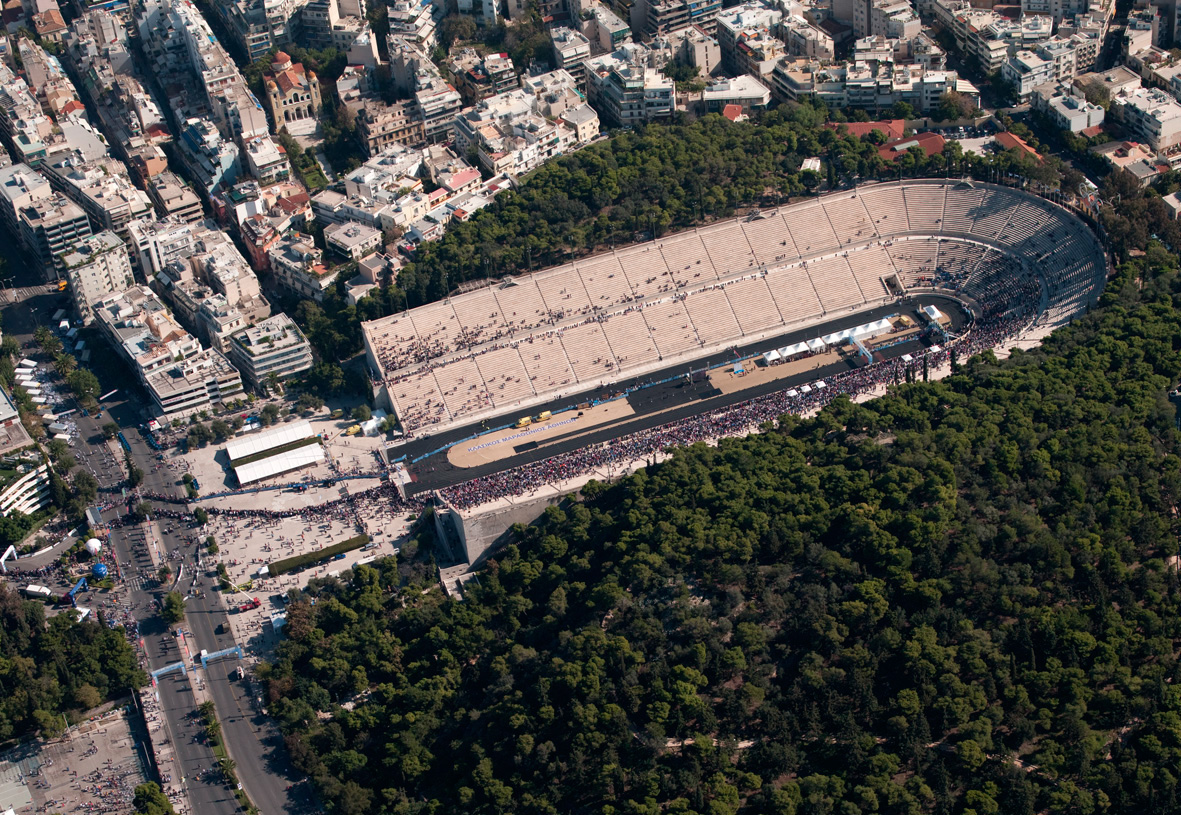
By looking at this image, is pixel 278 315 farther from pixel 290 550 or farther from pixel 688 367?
pixel 688 367

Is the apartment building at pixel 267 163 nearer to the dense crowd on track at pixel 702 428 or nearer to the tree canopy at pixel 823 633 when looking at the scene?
the dense crowd on track at pixel 702 428

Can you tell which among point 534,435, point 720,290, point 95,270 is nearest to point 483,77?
point 720,290

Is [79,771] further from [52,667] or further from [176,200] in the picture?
[176,200]

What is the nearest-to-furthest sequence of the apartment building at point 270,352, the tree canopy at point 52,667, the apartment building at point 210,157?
the tree canopy at point 52,667 → the apartment building at point 270,352 → the apartment building at point 210,157

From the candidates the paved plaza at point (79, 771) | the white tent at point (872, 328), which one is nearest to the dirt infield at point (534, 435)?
the white tent at point (872, 328)

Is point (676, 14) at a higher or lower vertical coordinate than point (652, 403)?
higher
